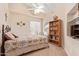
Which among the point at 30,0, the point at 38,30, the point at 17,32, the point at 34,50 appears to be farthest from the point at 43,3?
the point at 34,50

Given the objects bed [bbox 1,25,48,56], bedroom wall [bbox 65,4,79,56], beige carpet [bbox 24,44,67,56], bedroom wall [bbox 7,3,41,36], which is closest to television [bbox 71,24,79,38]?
bedroom wall [bbox 65,4,79,56]

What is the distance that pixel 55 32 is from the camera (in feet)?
8.50

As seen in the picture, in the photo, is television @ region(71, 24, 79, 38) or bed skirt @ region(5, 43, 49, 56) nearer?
television @ region(71, 24, 79, 38)

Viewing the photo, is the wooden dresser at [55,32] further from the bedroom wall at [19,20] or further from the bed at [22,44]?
the bedroom wall at [19,20]

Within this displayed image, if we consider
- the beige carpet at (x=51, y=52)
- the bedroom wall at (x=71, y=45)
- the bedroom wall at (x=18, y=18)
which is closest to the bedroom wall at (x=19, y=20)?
the bedroom wall at (x=18, y=18)

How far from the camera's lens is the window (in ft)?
8.29

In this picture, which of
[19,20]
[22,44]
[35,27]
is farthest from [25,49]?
[19,20]

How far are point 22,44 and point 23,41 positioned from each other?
0.06 metres

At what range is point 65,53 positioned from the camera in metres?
2.52

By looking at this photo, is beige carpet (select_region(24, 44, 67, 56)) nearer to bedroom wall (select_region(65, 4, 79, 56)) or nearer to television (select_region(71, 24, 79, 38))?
bedroom wall (select_region(65, 4, 79, 56))

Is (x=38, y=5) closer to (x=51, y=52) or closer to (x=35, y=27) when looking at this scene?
(x=35, y=27)

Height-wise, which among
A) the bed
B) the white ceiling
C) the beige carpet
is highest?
the white ceiling

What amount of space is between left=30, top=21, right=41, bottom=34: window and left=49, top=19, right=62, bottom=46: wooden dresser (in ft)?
0.74

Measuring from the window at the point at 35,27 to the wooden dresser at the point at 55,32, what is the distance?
22 centimetres
